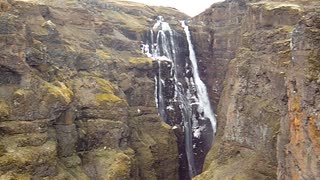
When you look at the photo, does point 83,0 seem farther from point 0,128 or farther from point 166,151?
point 0,128

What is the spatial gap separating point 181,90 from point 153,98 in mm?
12551

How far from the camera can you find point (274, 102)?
47781mm

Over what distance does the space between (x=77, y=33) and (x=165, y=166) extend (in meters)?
30.0

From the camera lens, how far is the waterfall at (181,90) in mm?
85688

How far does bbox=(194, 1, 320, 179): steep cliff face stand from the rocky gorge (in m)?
0.13

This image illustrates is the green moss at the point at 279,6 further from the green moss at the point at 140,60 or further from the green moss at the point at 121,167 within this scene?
the green moss at the point at 121,167

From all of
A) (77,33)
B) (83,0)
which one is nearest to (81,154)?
(77,33)

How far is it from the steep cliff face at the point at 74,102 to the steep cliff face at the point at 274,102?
42.7ft

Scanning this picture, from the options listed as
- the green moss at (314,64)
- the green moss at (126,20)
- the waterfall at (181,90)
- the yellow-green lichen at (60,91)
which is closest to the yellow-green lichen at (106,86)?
the yellow-green lichen at (60,91)

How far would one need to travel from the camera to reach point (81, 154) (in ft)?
194

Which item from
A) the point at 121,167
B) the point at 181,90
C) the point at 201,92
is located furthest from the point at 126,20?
the point at 121,167

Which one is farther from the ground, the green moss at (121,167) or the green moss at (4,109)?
the green moss at (4,109)

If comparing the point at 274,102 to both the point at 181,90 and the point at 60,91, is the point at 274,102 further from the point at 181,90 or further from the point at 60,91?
the point at 181,90

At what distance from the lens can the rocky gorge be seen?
34.6 meters
